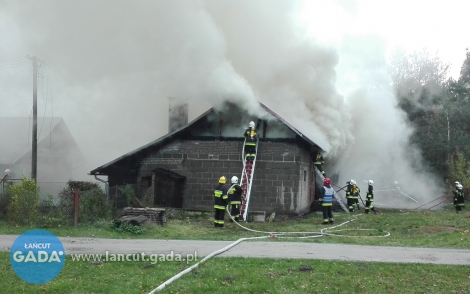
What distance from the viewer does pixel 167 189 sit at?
17734mm

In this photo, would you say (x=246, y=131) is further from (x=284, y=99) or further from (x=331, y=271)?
(x=331, y=271)

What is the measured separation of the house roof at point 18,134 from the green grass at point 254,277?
25051 mm

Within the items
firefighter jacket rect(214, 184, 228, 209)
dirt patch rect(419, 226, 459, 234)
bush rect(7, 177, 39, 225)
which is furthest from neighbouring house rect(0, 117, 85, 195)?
dirt patch rect(419, 226, 459, 234)

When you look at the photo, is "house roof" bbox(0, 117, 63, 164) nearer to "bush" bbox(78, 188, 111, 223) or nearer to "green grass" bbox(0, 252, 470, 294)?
"bush" bbox(78, 188, 111, 223)

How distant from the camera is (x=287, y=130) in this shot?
18156 mm

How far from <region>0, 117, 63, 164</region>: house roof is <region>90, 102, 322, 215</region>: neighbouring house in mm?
14959

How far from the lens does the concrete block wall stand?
17.8 metres

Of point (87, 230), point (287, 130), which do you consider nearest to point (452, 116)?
point (287, 130)

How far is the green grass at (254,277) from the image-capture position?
22.7ft

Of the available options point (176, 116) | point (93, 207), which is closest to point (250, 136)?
point (176, 116)

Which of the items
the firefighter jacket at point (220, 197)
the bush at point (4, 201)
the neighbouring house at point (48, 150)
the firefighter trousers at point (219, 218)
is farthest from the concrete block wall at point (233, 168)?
the neighbouring house at point (48, 150)

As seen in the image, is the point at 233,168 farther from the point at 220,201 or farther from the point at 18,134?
the point at 18,134

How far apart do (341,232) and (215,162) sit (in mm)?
6352

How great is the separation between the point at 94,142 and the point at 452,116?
2380 centimetres
